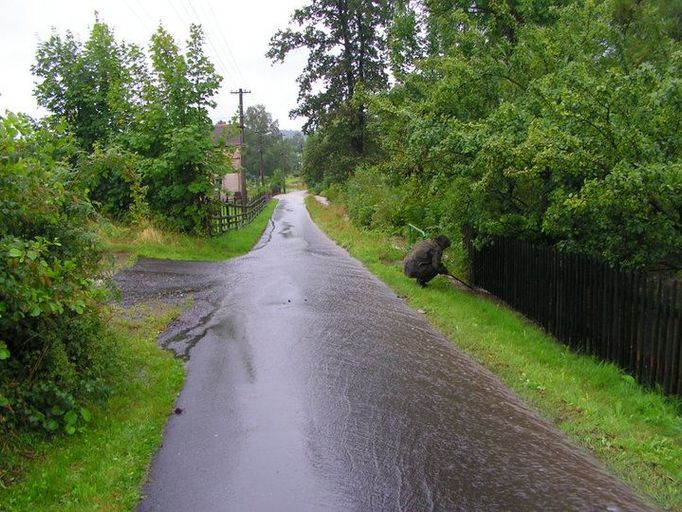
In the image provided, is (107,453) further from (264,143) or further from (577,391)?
(264,143)

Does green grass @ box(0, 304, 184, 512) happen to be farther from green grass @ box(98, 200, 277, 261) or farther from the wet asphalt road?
green grass @ box(98, 200, 277, 261)

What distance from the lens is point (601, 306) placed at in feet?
24.9

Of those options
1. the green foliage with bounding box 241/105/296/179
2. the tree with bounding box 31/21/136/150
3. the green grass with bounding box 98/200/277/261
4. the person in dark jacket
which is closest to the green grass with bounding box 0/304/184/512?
the person in dark jacket

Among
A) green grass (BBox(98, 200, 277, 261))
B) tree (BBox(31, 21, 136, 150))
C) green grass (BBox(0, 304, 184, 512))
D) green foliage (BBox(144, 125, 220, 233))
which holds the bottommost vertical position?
green grass (BBox(0, 304, 184, 512))

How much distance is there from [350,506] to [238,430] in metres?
1.57

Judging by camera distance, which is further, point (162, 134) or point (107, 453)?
point (162, 134)

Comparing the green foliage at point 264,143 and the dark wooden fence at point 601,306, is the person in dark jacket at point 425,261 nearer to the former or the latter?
the dark wooden fence at point 601,306

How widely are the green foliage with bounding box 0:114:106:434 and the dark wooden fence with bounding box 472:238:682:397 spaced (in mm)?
6012

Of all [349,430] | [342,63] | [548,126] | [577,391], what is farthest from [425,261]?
[342,63]

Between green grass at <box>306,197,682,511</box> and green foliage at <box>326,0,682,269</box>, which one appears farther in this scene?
green foliage at <box>326,0,682,269</box>

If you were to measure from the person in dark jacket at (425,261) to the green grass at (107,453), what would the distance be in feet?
19.5

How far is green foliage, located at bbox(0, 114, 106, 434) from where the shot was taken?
443cm

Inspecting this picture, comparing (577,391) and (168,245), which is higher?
(168,245)

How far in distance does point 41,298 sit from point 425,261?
801 centimetres
